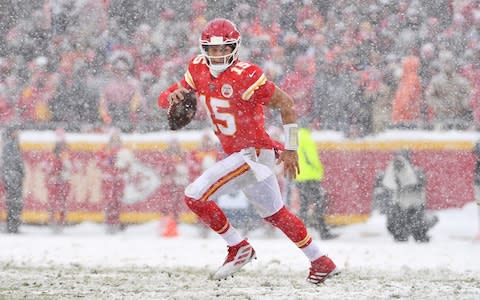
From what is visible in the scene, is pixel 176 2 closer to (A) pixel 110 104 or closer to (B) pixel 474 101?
(A) pixel 110 104

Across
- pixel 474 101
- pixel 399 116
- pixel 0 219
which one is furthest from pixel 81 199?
pixel 474 101

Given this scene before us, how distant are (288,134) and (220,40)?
2.75 ft

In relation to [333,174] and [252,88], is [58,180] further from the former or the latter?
[252,88]

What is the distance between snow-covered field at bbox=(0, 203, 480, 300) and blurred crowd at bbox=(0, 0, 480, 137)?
1522 millimetres

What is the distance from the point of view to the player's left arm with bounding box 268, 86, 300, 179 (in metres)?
7.30

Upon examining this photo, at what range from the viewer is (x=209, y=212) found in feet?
25.1

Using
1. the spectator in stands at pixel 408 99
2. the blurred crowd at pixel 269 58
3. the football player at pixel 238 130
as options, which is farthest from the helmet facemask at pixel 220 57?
the spectator in stands at pixel 408 99

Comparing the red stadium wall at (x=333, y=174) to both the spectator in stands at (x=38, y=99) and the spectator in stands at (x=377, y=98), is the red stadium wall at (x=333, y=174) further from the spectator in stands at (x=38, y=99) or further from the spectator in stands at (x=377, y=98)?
the spectator in stands at (x=38, y=99)

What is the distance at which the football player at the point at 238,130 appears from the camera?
24.1 ft

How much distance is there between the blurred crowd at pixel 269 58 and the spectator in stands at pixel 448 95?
0.04 ft

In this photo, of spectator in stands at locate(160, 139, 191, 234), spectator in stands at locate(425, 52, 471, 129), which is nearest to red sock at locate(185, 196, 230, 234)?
spectator in stands at locate(160, 139, 191, 234)

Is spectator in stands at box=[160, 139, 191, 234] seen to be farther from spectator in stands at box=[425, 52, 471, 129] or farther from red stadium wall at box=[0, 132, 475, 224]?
spectator in stands at box=[425, 52, 471, 129]

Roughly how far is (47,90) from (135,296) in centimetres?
851

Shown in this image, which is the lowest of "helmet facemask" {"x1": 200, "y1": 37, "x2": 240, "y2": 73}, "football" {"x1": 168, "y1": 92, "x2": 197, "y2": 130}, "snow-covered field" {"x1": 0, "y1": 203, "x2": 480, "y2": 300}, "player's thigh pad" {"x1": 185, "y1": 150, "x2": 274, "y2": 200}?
"snow-covered field" {"x1": 0, "y1": 203, "x2": 480, "y2": 300}
